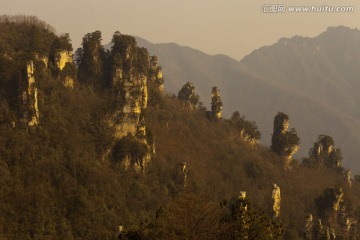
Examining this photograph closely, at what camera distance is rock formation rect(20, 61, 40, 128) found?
70.2 m

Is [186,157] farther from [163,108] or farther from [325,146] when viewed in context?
[325,146]

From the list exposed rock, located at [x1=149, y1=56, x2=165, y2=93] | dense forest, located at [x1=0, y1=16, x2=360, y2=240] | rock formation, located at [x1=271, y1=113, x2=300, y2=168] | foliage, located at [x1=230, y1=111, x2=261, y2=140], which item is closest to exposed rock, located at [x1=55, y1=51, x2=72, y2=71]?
dense forest, located at [x1=0, y1=16, x2=360, y2=240]

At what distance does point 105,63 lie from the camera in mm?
94438

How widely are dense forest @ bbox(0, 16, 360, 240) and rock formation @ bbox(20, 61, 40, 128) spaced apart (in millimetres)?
147

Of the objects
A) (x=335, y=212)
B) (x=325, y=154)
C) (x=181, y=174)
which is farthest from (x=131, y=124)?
(x=325, y=154)

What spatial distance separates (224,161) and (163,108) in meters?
18.9

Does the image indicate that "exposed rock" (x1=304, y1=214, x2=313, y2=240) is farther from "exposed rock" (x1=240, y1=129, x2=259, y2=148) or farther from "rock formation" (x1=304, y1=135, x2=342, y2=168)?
"rock formation" (x1=304, y1=135, x2=342, y2=168)

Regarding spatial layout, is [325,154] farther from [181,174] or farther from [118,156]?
[118,156]

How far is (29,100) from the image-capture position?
7062 centimetres

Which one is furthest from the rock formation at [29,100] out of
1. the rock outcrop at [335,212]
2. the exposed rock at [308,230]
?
the rock outcrop at [335,212]

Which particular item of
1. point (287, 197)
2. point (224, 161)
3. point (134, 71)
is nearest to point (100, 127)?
point (134, 71)

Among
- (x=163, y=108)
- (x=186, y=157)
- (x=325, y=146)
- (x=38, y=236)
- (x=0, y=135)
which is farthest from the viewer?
(x=325, y=146)

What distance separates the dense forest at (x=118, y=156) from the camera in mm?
62406

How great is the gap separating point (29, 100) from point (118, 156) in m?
16.1
